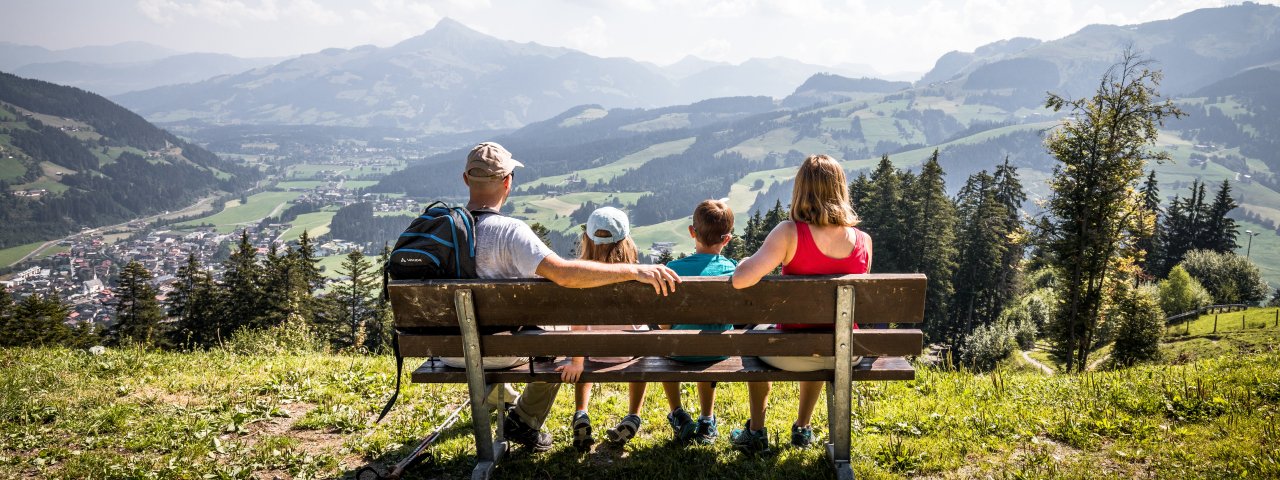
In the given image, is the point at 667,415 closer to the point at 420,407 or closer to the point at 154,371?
the point at 420,407

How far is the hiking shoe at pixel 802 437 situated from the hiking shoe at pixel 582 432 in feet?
5.11

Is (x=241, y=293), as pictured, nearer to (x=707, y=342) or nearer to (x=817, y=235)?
(x=707, y=342)

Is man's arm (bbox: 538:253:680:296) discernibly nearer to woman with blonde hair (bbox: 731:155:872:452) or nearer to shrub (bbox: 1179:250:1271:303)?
woman with blonde hair (bbox: 731:155:872:452)

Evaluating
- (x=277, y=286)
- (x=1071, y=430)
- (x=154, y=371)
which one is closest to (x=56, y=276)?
(x=277, y=286)

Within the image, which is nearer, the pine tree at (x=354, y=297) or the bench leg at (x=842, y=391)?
the bench leg at (x=842, y=391)

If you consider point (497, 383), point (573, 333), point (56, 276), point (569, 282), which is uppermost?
point (569, 282)

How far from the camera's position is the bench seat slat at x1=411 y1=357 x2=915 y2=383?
13.4 ft

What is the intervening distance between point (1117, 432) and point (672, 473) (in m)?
3.46

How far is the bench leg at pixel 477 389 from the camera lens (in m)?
3.85

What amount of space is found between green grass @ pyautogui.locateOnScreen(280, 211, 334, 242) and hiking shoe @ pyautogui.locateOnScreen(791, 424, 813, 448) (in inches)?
6789

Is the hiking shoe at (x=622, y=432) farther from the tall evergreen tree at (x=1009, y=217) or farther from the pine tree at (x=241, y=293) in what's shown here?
the tall evergreen tree at (x=1009, y=217)

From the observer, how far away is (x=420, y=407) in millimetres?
5992

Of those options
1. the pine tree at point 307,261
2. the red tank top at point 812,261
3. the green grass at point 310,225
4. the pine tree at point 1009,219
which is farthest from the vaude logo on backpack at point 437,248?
the green grass at point 310,225

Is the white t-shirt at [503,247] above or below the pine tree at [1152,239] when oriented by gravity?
above
